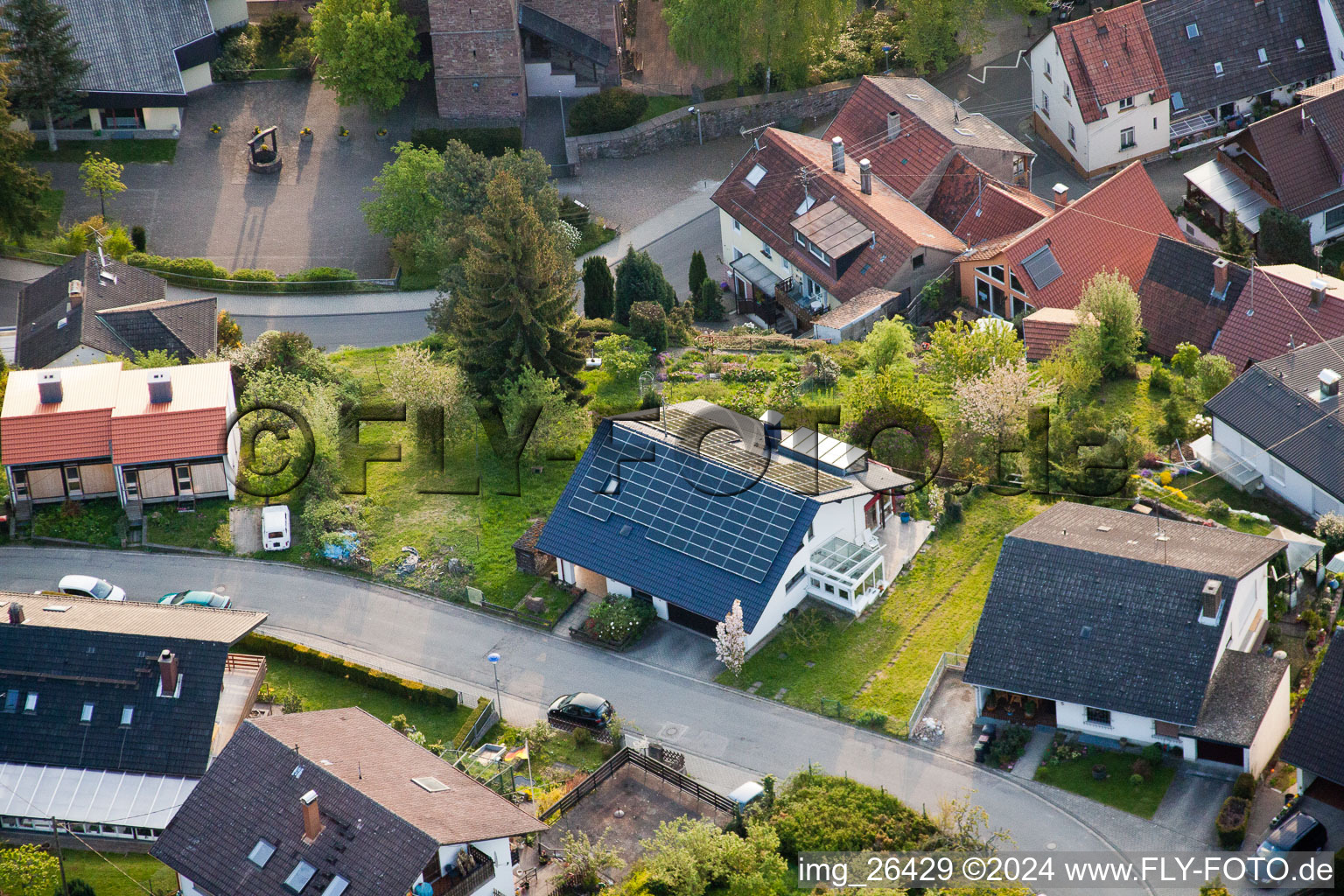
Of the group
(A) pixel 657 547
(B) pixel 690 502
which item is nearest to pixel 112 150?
(A) pixel 657 547

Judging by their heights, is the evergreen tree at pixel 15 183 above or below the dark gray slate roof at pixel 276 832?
above

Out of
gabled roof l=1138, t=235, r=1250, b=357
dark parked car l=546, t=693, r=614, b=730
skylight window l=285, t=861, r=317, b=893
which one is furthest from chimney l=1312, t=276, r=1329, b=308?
skylight window l=285, t=861, r=317, b=893

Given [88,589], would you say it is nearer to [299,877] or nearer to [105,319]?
[105,319]

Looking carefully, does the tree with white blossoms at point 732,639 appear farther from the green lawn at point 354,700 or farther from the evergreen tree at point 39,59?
the evergreen tree at point 39,59

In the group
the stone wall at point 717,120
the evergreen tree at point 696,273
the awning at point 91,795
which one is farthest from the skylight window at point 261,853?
the stone wall at point 717,120

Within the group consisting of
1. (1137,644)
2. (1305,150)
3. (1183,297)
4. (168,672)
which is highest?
(1305,150)

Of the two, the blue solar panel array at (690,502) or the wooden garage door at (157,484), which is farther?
the wooden garage door at (157,484)
